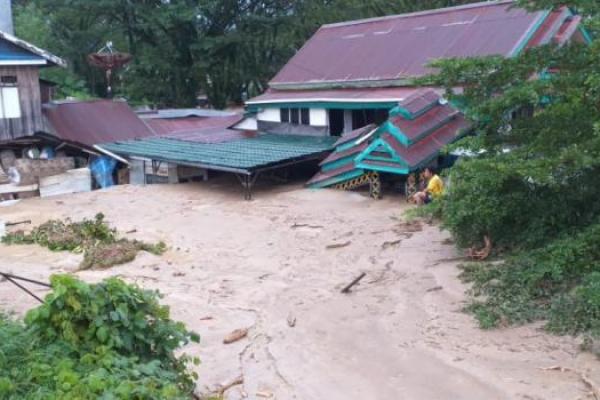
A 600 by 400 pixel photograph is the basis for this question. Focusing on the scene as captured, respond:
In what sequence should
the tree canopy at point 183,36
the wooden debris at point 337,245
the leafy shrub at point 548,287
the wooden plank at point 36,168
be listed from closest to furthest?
the leafy shrub at point 548,287
the wooden debris at point 337,245
the wooden plank at point 36,168
the tree canopy at point 183,36

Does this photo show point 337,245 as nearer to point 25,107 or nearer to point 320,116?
point 320,116

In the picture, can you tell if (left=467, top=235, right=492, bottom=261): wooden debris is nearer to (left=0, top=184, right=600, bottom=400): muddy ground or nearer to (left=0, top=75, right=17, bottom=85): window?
(left=0, top=184, right=600, bottom=400): muddy ground

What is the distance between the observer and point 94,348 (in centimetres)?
669

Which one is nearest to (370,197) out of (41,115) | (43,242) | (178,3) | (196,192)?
(196,192)

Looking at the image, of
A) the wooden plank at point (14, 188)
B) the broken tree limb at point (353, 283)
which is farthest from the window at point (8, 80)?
the broken tree limb at point (353, 283)

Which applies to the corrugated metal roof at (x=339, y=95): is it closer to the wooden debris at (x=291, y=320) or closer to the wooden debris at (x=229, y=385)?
the wooden debris at (x=291, y=320)

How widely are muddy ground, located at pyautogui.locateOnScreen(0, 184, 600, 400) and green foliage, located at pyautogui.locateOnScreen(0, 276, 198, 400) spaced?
169 cm

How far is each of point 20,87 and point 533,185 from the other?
20053 millimetres

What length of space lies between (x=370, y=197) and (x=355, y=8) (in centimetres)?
2130

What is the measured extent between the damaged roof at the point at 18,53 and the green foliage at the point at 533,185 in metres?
18.0

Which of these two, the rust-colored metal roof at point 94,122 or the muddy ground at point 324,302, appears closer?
the muddy ground at point 324,302

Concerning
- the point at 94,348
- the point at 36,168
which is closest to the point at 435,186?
the point at 94,348

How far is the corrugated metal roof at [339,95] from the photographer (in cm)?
2267

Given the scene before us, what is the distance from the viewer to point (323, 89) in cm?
2591
